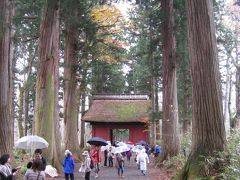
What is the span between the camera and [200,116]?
414 inches

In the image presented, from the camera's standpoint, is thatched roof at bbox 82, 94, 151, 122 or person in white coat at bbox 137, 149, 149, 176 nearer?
person in white coat at bbox 137, 149, 149, 176

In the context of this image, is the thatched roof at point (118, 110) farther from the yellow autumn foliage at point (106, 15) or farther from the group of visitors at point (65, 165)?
the yellow autumn foliage at point (106, 15)

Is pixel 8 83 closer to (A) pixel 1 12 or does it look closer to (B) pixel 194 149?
(A) pixel 1 12

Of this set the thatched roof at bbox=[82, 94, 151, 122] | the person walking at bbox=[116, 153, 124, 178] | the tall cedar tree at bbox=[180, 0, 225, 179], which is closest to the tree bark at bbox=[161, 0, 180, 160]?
the person walking at bbox=[116, 153, 124, 178]

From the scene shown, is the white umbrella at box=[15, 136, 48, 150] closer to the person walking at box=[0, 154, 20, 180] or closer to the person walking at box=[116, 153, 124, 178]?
the person walking at box=[116, 153, 124, 178]

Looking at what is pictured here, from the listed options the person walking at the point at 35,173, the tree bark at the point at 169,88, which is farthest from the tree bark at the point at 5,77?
the tree bark at the point at 169,88

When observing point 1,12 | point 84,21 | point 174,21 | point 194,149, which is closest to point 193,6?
point 194,149

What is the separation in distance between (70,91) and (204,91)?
14246 mm

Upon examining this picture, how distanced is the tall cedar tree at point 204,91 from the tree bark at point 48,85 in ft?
25.7

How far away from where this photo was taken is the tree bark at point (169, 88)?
20.3 m

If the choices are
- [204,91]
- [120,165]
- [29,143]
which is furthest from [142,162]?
→ [204,91]

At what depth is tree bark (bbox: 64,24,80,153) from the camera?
920 inches

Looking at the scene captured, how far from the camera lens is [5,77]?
11.9 metres

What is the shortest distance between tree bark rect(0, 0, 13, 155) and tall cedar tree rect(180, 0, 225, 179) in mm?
5093
